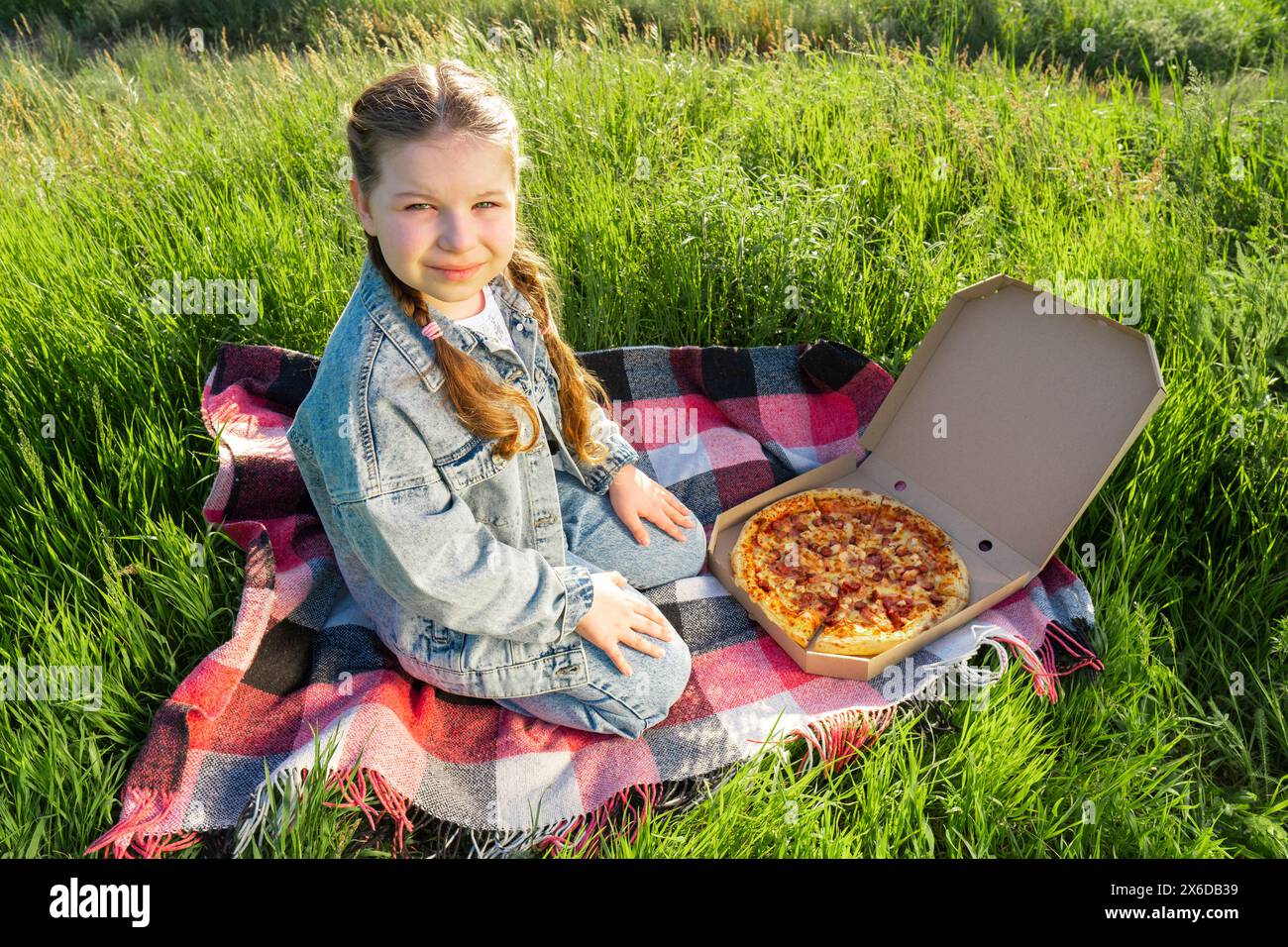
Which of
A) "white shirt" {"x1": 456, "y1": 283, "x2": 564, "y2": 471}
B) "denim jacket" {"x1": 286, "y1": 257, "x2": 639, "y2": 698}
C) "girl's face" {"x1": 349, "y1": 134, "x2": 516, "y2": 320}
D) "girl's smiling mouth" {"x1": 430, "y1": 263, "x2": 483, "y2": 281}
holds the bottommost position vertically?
"denim jacket" {"x1": 286, "y1": 257, "x2": 639, "y2": 698}

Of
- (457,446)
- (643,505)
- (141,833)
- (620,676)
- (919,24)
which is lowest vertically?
(141,833)

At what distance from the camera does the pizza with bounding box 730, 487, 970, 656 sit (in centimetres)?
243

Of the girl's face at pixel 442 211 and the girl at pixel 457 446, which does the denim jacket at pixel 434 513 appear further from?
the girl's face at pixel 442 211

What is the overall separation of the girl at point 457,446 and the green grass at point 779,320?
15.4 inches

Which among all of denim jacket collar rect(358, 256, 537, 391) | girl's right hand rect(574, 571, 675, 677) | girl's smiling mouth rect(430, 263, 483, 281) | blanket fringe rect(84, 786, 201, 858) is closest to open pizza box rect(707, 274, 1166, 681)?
girl's right hand rect(574, 571, 675, 677)

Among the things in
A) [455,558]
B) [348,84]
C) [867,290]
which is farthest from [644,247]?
[348,84]

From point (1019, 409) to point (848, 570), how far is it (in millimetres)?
660

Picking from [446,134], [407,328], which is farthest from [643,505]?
[446,134]

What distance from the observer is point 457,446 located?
203cm

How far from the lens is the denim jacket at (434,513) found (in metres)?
1.92

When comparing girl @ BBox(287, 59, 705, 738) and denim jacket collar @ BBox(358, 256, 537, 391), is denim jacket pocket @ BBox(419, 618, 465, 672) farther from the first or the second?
denim jacket collar @ BBox(358, 256, 537, 391)

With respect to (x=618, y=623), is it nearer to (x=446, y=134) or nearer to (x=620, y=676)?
(x=620, y=676)

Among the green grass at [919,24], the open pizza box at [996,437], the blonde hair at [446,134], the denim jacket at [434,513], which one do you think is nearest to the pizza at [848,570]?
the open pizza box at [996,437]

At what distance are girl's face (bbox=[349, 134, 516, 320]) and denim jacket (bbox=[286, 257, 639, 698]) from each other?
0.41 ft
